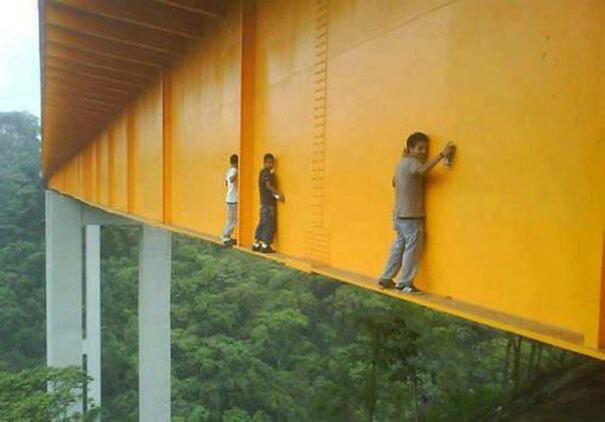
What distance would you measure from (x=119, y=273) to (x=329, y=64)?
36.6 m

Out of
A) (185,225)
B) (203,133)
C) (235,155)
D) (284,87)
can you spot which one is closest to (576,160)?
(284,87)

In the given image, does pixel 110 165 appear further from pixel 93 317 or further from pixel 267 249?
pixel 93 317

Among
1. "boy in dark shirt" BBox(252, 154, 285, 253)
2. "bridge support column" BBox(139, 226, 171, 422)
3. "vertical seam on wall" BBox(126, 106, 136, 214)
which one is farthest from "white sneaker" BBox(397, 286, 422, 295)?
"bridge support column" BBox(139, 226, 171, 422)

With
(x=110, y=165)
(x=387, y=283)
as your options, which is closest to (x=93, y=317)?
(x=110, y=165)

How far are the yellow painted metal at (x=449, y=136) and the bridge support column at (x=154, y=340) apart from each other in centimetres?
1444

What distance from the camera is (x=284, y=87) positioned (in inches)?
177

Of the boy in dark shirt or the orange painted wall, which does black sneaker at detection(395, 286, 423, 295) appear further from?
the orange painted wall

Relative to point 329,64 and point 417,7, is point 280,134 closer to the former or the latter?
point 329,64

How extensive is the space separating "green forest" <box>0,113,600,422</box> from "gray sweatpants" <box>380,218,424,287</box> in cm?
1100

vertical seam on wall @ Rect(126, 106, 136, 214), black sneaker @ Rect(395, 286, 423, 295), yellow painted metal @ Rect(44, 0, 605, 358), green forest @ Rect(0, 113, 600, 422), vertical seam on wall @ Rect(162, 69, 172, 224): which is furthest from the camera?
green forest @ Rect(0, 113, 600, 422)

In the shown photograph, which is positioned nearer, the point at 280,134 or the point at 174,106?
the point at 280,134

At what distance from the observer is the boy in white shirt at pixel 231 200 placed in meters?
5.17

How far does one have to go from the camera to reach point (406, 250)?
9.72 feet

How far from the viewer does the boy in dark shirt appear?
463 centimetres
